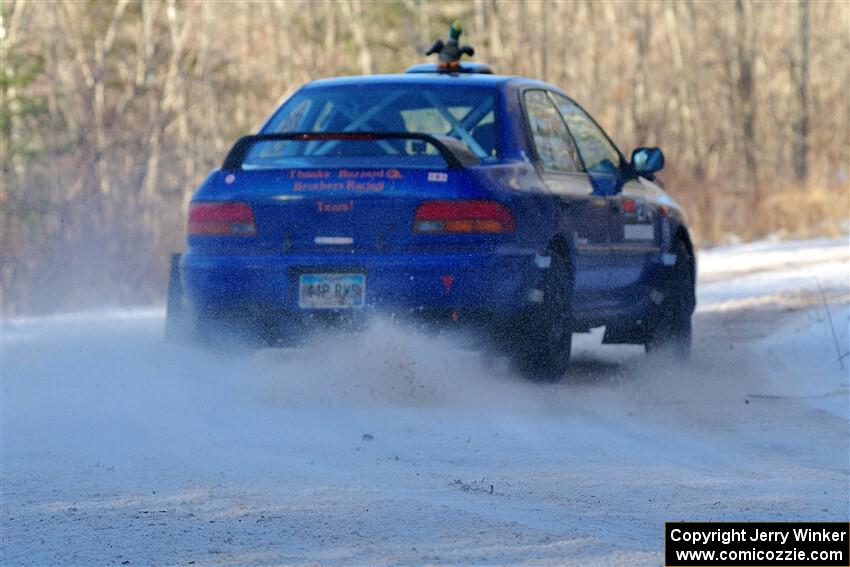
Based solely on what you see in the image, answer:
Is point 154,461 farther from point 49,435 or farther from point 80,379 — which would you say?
point 80,379

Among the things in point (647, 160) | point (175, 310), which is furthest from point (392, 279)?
point (647, 160)

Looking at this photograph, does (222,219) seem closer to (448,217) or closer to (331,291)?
(331,291)

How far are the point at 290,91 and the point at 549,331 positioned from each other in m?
27.6

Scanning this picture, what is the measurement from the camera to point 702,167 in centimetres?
3075

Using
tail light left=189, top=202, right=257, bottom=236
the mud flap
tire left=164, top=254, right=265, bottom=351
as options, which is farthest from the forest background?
tail light left=189, top=202, right=257, bottom=236

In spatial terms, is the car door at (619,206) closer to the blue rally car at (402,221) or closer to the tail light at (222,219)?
the blue rally car at (402,221)

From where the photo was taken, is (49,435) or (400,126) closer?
(49,435)

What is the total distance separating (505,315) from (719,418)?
1142 mm

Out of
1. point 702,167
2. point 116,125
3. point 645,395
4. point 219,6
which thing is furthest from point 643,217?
point 219,6

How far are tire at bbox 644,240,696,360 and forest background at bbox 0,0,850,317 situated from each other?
344 inches

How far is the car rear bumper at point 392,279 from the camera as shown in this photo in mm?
8664

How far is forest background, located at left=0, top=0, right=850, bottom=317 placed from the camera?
71.1 feet

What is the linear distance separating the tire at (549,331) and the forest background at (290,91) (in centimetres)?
982

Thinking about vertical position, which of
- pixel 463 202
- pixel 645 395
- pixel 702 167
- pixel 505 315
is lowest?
pixel 702 167
